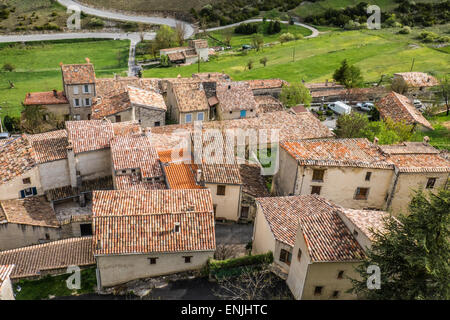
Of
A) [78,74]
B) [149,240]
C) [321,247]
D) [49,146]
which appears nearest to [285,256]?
[321,247]

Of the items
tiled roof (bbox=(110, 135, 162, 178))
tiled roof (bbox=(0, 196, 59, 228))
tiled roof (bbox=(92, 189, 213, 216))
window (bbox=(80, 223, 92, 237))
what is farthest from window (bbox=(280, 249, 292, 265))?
tiled roof (bbox=(0, 196, 59, 228))

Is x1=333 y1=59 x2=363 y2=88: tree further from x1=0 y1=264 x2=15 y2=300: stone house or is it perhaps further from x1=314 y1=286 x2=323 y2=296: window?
x1=0 y1=264 x2=15 y2=300: stone house

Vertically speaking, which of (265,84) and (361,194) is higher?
(361,194)

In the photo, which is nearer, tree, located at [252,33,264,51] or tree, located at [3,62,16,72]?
tree, located at [3,62,16,72]

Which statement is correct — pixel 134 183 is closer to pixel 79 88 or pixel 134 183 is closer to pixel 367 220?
pixel 367 220

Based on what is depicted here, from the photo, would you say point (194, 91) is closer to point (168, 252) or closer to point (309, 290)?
point (168, 252)

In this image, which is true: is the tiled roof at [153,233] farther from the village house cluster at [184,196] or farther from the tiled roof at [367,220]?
the tiled roof at [367,220]
